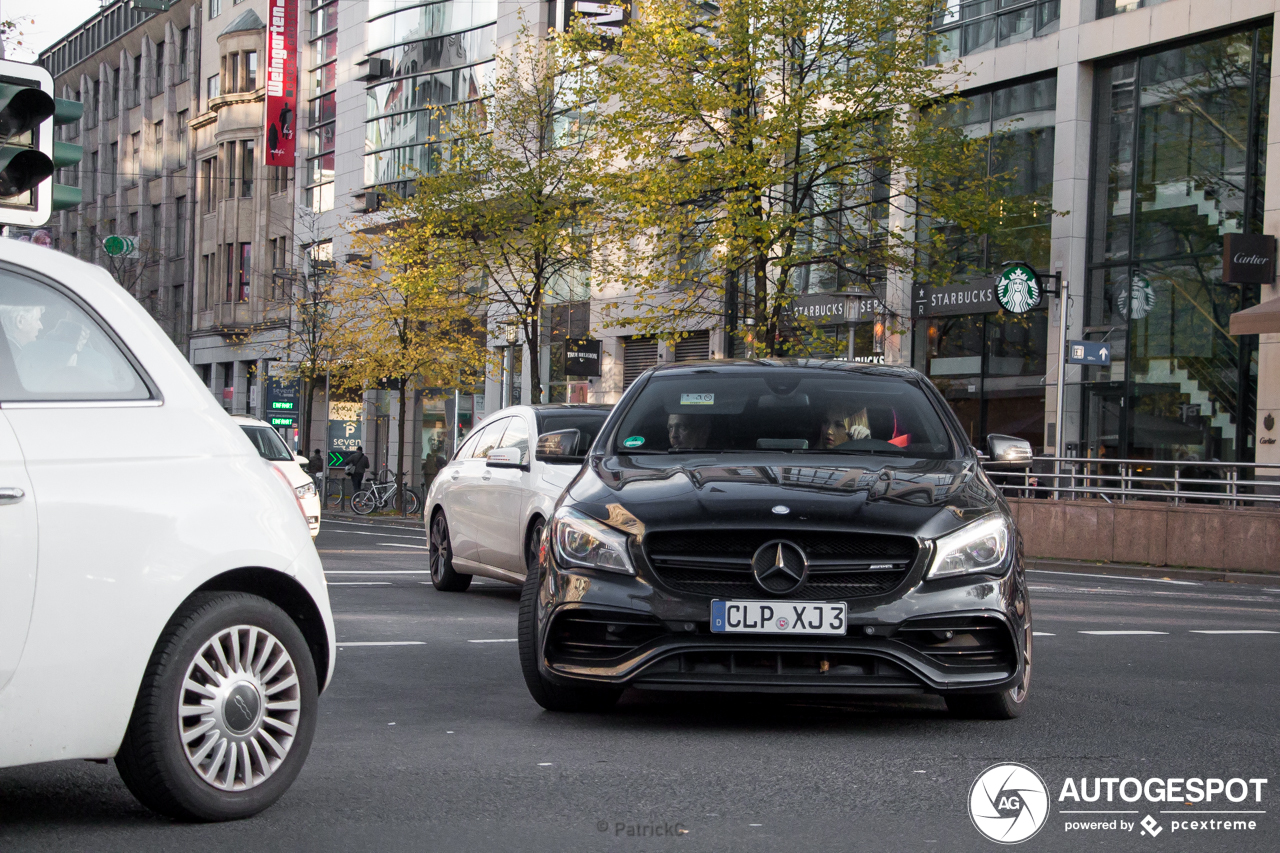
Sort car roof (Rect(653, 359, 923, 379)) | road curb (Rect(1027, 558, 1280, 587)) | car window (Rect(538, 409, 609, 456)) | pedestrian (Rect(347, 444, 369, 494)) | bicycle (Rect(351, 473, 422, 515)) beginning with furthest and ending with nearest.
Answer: pedestrian (Rect(347, 444, 369, 494)) → bicycle (Rect(351, 473, 422, 515)) → road curb (Rect(1027, 558, 1280, 587)) → car window (Rect(538, 409, 609, 456)) → car roof (Rect(653, 359, 923, 379))

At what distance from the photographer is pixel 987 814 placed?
5160 millimetres

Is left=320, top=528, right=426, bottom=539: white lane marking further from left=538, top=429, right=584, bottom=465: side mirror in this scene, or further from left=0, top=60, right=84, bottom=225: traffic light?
left=538, top=429, right=584, bottom=465: side mirror

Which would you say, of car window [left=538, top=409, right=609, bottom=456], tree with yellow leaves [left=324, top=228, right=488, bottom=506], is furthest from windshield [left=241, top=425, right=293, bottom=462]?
tree with yellow leaves [left=324, top=228, right=488, bottom=506]

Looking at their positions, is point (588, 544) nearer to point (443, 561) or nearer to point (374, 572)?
point (443, 561)

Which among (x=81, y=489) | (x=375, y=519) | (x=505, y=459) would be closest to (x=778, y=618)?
(x=81, y=489)

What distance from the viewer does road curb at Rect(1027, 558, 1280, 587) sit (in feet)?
63.1

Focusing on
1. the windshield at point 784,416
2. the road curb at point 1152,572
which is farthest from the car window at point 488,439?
the road curb at point 1152,572

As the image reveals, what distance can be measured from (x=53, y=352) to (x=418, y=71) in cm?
4145

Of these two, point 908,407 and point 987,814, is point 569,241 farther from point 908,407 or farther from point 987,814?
point 987,814

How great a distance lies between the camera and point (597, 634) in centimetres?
645

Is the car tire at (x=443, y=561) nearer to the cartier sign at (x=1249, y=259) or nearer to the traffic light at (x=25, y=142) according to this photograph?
the traffic light at (x=25, y=142)

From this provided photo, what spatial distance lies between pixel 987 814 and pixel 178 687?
96.6 inches

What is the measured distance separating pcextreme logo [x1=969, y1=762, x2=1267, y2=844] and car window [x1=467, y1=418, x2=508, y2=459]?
8.45 metres

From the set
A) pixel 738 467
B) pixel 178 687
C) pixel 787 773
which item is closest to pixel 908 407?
pixel 738 467
